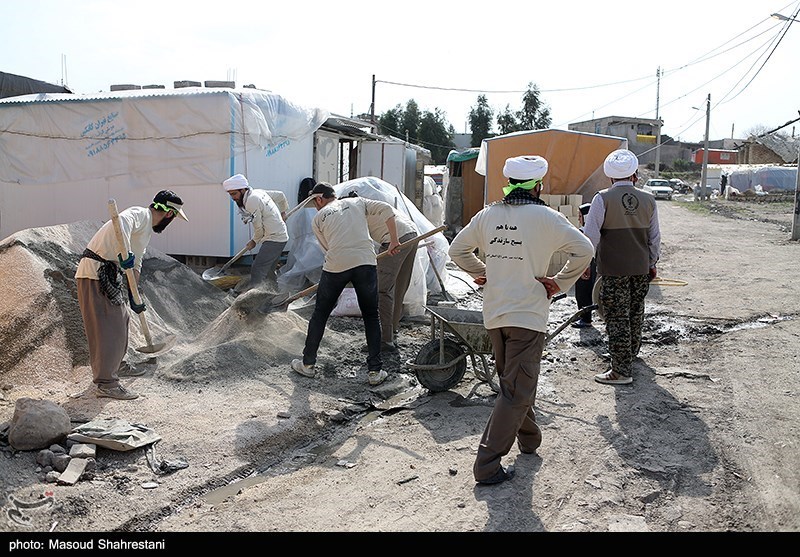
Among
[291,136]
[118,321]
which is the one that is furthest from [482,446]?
[291,136]

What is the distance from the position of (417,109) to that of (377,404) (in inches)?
1683

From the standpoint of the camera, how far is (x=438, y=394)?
5.52 metres

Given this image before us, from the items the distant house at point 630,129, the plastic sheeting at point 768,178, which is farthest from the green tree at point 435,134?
the plastic sheeting at point 768,178

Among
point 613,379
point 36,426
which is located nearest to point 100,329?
point 36,426

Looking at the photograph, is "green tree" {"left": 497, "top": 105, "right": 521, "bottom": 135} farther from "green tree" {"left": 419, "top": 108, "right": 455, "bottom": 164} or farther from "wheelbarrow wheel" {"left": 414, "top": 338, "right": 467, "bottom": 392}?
"wheelbarrow wheel" {"left": 414, "top": 338, "right": 467, "bottom": 392}

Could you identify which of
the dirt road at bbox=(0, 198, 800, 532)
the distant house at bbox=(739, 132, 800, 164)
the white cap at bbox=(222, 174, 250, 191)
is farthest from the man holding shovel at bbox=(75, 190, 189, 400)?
the distant house at bbox=(739, 132, 800, 164)

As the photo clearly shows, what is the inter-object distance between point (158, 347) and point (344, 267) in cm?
192

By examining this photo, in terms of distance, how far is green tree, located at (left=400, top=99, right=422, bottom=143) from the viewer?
45.5 metres

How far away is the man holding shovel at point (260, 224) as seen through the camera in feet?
27.1

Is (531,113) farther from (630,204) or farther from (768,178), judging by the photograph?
(630,204)

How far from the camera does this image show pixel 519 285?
3672 millimetres

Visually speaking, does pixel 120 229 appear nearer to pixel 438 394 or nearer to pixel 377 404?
pixel 377 404

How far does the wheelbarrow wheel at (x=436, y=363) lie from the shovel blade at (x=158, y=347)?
95.0 inches

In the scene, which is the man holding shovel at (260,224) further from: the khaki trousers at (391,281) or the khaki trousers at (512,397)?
the khaki trousers at (512,397)
